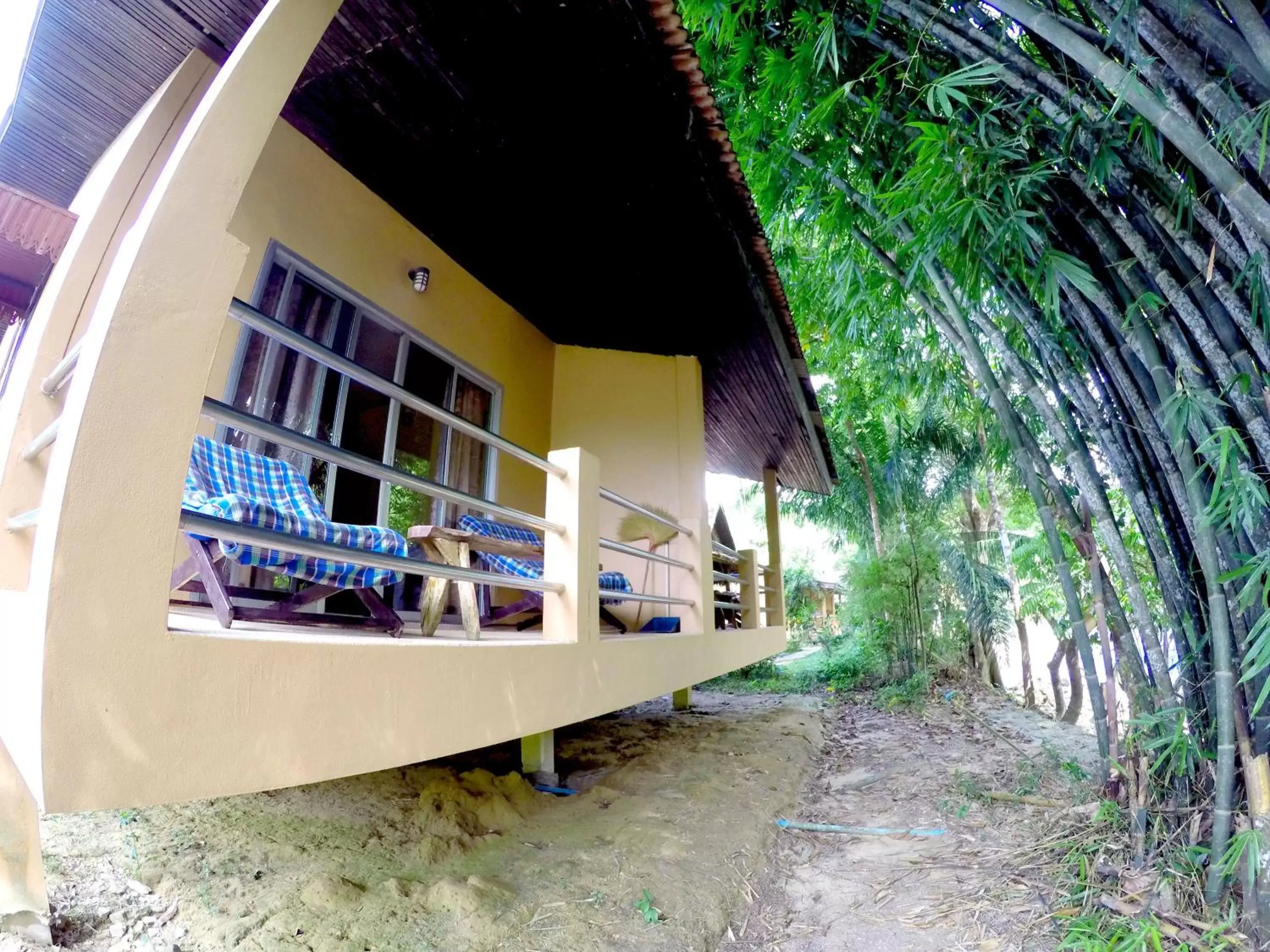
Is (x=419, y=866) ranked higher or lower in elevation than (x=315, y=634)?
lower

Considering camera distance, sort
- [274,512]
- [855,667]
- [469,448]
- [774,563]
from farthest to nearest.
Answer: [855,667]
[774,563]
[469,448]
[274,512]

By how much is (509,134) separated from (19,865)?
355cm

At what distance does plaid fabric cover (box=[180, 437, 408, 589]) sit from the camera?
6.22 feet

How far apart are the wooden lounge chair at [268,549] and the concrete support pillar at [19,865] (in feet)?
2.64

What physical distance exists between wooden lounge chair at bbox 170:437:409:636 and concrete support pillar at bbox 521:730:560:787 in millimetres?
1697

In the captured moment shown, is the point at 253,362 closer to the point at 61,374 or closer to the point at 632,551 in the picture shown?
the point at 61,374

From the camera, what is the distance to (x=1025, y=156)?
2273mm

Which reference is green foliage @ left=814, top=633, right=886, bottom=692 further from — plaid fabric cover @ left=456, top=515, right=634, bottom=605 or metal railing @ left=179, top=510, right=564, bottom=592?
metal railing @ left=179, top=510, right=564, bottom=592

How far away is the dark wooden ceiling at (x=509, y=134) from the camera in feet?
8.83

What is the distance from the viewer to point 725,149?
3.06 meters

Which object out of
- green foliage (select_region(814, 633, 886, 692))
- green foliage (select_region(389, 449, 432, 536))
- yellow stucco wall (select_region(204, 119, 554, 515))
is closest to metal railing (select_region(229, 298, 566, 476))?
yellow stucco wall (select_region(204, 119, 554, 515))

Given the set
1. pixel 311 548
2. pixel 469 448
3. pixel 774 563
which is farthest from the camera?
pixel 774 563

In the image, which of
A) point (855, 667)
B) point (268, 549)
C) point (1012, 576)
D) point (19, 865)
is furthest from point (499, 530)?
point (1012, 576)

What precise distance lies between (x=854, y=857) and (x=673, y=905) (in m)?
1.21
